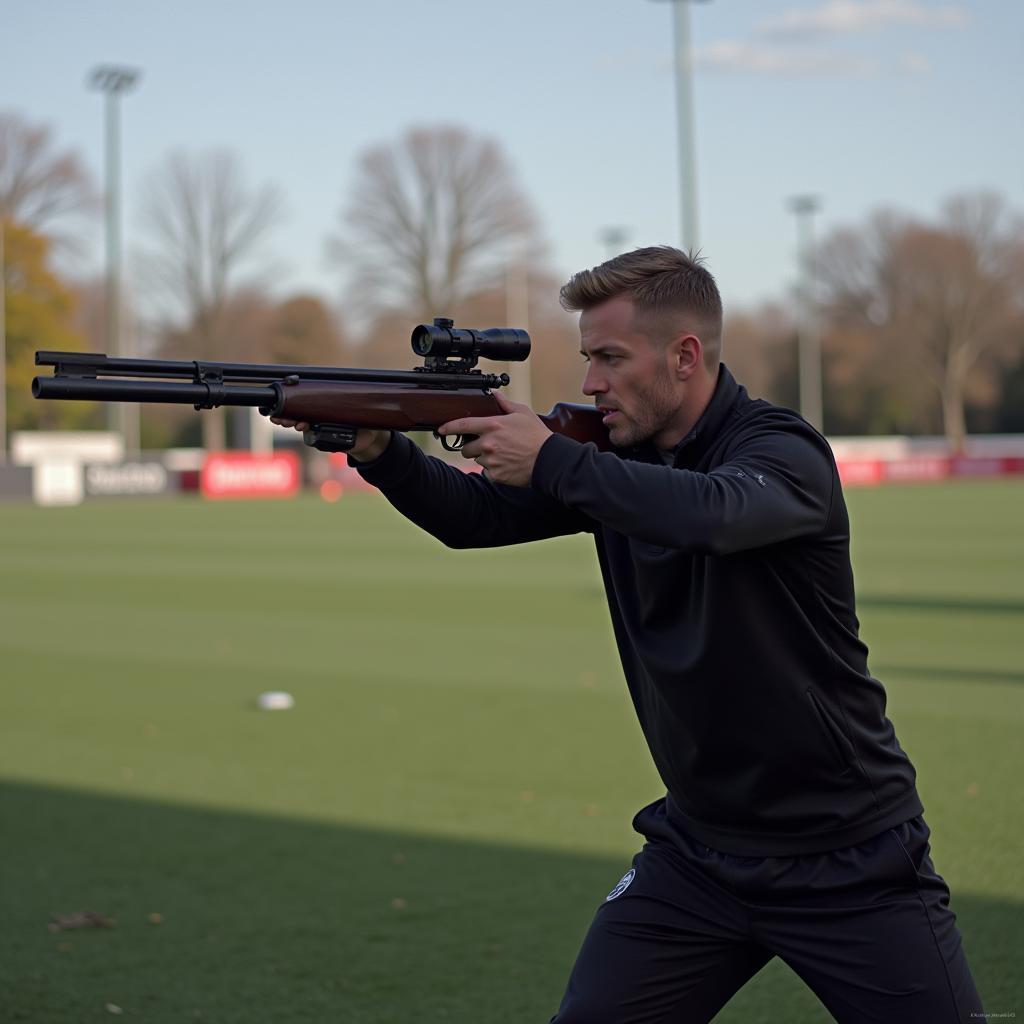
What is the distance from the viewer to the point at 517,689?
455 inches

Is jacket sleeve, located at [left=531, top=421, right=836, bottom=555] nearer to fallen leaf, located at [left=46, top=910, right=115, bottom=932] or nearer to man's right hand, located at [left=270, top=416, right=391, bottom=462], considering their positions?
man's right hand, located at [left=270, top=416, right=391, bottom=462]

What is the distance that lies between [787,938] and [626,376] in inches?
51.4

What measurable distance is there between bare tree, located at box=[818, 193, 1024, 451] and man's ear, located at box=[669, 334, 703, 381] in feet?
252

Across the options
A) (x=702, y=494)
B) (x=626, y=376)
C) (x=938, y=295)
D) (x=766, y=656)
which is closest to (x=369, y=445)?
(x=626, y=376)

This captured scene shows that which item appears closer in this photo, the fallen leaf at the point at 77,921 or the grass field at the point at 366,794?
the grass field at the point at 366,794

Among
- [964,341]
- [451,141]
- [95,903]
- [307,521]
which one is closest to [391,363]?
[451,141]

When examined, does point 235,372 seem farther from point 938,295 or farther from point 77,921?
point 938,295

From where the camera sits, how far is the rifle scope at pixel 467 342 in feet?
11.9

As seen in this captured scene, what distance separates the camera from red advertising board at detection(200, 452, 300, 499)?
48844 mm

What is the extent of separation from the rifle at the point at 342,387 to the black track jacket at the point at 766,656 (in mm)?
405

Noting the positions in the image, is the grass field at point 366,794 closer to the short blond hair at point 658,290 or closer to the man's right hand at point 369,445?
the man's right hand at point 369,445

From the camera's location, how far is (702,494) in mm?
3105

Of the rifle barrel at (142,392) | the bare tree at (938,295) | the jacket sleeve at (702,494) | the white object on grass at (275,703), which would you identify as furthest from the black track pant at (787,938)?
the bare tree at (938,295)

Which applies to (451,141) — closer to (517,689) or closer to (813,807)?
(517,689)
